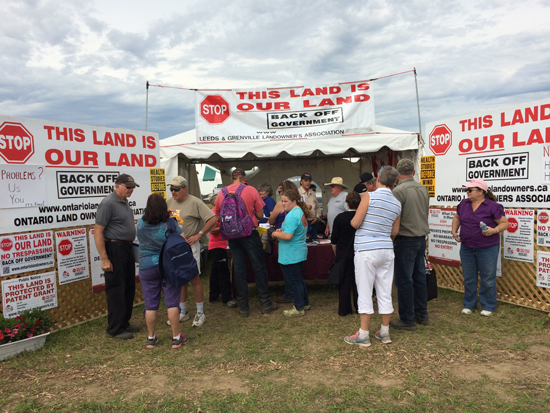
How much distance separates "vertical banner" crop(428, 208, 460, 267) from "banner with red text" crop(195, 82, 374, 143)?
2.48m

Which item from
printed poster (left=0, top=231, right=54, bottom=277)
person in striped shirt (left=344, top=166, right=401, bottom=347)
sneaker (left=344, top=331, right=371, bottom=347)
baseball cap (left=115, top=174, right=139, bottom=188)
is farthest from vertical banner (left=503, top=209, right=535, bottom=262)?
printed poster (left=0, top=231, right=54, bottom=277)

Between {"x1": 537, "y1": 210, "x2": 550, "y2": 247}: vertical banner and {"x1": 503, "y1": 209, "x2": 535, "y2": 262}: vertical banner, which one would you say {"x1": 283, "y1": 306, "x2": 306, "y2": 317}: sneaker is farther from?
{"x1": 537, "y1": 210, "x2": 550, "y2": 247}: vertical banner

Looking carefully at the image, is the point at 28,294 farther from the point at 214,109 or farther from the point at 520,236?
the point at 520,236

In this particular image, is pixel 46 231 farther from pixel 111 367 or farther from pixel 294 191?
pixel 294 191

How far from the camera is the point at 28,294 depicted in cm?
405

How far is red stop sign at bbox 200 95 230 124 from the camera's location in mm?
7555

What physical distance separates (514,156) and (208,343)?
416cm

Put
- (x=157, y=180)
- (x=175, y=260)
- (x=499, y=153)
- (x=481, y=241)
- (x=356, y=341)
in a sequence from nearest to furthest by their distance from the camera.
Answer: (x=175, y=260), (x=356, y=341), (x=481, y=241), (x=499, y=153), (x=157, y=180)

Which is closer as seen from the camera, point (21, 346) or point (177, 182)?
point (21, 346)

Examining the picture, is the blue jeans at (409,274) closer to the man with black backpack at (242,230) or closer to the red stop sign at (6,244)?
the man with black backpack at (242,230)

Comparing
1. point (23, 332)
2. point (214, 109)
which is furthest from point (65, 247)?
point (214, 109)

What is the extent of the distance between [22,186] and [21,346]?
1.56m

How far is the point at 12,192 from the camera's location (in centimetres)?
388

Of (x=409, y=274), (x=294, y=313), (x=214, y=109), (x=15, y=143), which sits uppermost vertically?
(x=214, y=109)
